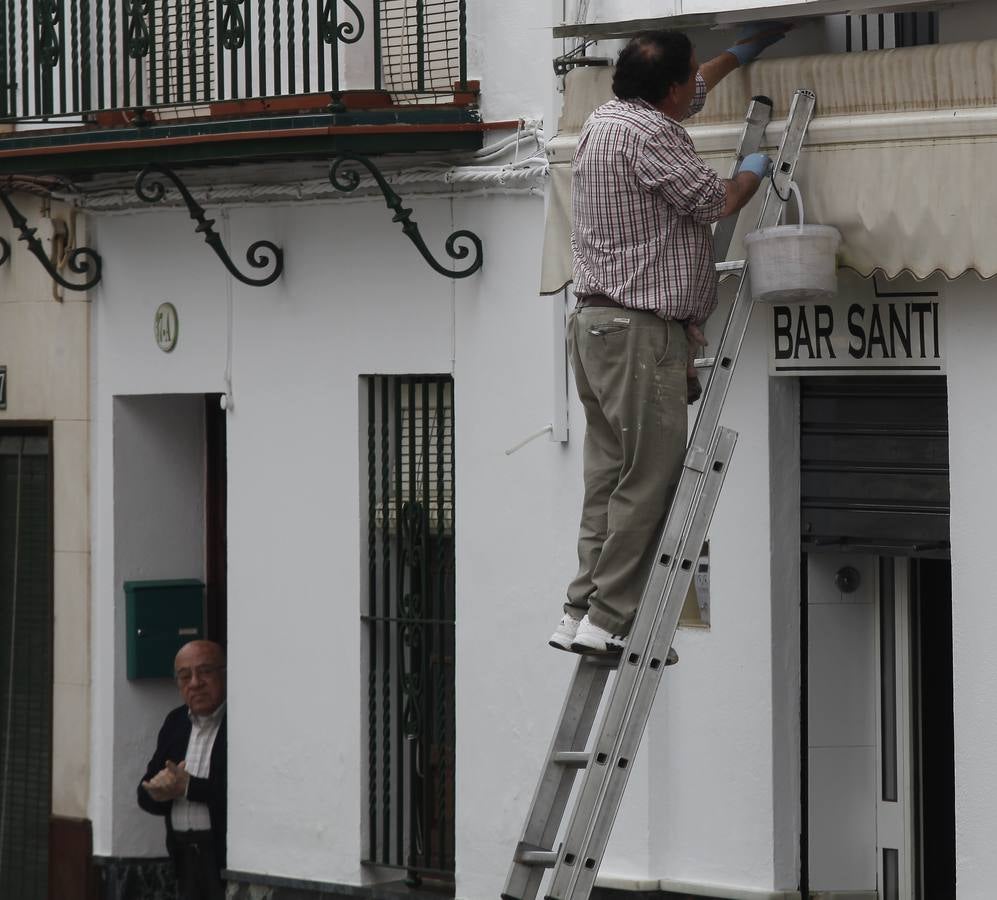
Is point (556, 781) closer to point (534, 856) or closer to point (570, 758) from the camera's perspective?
point (570, 758)

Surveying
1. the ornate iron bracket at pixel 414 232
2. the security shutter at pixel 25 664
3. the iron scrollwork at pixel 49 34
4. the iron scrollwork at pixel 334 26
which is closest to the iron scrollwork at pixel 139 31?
the iron scrollwork at pixel 49 34

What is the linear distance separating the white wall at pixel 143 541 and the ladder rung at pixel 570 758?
4864mm

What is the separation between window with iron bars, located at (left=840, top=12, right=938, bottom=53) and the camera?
30.1ft

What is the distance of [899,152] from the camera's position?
28.1 feet

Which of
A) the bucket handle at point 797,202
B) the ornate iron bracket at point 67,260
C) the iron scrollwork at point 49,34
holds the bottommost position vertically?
the bucket handle at point 797,202

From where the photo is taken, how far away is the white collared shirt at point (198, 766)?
38.3ft

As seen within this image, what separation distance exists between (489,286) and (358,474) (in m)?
1.18

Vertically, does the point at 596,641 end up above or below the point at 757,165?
below

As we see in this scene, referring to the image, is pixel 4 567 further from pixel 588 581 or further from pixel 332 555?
pixel 588 581

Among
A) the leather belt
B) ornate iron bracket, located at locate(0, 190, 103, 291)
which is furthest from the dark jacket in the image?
the leather belt

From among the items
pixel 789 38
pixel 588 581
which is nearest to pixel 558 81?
pixel 789 38

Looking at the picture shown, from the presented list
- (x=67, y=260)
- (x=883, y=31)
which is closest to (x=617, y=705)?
(x=883, y=31)

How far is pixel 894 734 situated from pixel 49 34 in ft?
17.8

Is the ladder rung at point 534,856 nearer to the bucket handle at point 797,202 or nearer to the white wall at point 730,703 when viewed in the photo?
the white wall at point 730,703
